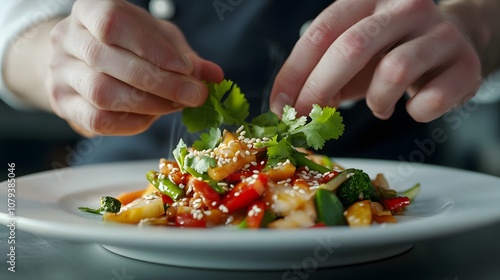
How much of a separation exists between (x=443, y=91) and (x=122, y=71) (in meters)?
0.90

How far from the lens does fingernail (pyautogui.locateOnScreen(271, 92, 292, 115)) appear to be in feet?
5.89

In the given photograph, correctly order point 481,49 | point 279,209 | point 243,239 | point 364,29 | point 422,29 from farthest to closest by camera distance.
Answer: point 481,49, point 422,29, point 364,29, point 279,209, point 243,239

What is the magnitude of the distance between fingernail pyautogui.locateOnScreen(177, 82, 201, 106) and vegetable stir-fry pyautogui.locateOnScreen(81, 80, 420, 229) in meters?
0.09

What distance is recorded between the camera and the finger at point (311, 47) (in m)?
1.77

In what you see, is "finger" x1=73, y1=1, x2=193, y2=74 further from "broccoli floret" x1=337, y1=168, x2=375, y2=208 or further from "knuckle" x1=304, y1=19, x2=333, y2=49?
"broccoli floret" x1=337, y1=168, x2=375, y2=208

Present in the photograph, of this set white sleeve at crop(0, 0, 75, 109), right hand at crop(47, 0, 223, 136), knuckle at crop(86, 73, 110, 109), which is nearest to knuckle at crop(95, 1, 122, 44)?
right hand at crop(47, 0, 223, 136)

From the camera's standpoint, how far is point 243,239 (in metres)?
1.08

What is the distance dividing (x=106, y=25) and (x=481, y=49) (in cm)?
157

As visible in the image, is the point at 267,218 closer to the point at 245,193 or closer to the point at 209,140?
the point at 245,193

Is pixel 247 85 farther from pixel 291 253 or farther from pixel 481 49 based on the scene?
pixel 291 253

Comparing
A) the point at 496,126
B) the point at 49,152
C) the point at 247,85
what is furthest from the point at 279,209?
the point at 49,152

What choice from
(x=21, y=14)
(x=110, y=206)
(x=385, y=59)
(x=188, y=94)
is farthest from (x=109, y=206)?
(x=21, y=14)

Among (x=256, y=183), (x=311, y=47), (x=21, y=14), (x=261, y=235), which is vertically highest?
(x=21, y=14)

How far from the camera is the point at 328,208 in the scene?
4.59 ft
